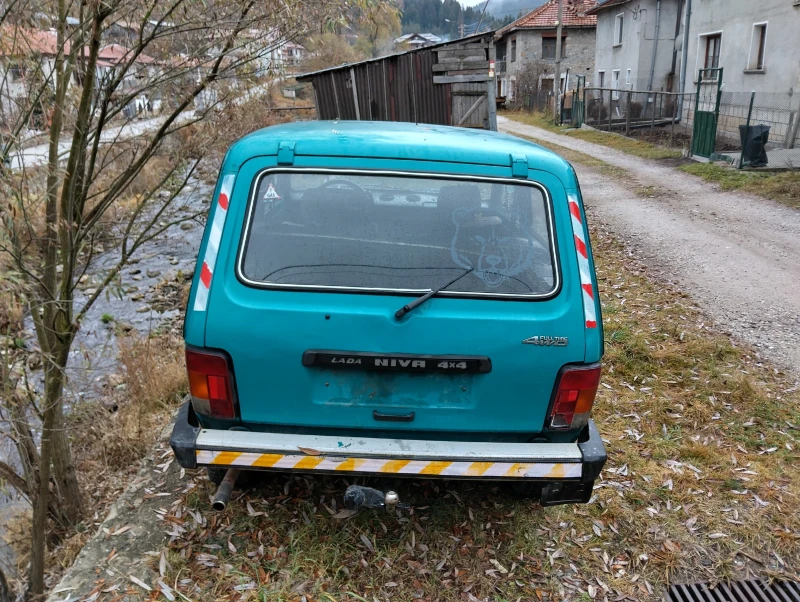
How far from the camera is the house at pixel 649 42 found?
1038 inches

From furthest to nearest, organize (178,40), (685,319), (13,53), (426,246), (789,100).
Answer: (789,100) → (685,319) → (178,40) → (13,53) → (426,246)

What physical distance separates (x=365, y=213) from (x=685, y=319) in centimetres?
467

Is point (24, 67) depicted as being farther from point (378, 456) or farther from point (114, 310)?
point (114, 310)

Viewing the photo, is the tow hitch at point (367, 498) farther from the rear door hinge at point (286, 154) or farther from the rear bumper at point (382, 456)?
the rear door hinge at point (286, 154)

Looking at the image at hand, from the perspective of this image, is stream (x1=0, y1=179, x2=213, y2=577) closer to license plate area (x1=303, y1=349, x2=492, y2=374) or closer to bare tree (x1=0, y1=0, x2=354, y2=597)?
bare tree (x1=0, y1=0, x2=354, y2=597)

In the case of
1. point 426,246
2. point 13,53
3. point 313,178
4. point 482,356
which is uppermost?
point 13,53

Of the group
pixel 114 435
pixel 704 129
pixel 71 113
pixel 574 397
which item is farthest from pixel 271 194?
pixel 704 129

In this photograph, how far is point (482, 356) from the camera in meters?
2.78

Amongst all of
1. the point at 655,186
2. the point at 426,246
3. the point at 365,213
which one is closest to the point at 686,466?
the point at 426,246

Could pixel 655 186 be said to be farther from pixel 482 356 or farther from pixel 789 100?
pixel 482 356

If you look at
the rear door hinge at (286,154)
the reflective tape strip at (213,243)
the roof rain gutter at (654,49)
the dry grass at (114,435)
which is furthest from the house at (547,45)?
the reflective tape strip at (213,243)

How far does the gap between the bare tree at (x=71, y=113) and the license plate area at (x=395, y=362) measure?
1.98m

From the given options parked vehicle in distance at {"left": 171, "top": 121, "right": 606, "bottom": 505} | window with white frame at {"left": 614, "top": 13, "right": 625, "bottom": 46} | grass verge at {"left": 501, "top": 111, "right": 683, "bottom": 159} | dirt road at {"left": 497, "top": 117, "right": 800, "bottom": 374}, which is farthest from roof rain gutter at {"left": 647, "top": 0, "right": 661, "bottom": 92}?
parked vehicle in distance at {"left": 171, "top": 121, "right": 606, "bottom": 505}

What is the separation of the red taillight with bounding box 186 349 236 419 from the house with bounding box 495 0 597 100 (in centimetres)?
4225
